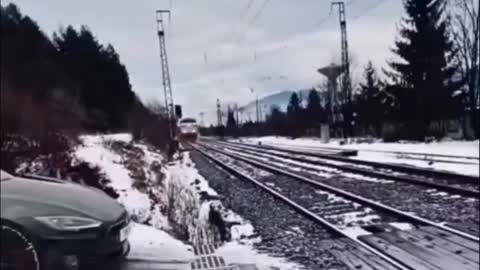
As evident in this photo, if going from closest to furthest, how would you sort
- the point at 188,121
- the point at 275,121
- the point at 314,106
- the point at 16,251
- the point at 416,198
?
the point at 16,251
the point at 188,121
the point at 314,106
the point at 275,121
the point at 416,198

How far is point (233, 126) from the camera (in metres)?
3.58

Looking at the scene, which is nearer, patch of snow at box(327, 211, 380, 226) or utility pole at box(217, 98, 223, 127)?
utility pole at box(217, 98, 223, 127)

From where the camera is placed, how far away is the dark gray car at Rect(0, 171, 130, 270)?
5.76 ft

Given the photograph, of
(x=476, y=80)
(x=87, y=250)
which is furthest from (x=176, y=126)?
(x=476, y=80)

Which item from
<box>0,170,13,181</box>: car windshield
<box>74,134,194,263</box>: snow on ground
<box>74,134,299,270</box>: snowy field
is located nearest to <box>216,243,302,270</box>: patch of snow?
<box>74,134,299,270</box>: snowy field

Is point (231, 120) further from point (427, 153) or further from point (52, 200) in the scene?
point (427, 153)

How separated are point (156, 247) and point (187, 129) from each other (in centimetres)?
140

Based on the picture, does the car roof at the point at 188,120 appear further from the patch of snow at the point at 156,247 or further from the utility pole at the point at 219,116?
the patch of snow at the point at 156,247

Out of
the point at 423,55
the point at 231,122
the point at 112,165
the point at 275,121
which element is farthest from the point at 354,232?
the point at 112,165

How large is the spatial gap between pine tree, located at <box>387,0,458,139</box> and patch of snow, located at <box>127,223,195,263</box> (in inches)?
94.8

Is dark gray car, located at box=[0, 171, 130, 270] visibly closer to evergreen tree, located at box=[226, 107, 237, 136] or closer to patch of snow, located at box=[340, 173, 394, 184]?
evergreen tree, located at box=[226, 107, 237, 136]

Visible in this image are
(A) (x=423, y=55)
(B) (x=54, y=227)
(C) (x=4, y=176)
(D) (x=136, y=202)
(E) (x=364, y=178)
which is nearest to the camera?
(B) (x=54, y=227)

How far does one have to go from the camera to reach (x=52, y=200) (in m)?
2.00

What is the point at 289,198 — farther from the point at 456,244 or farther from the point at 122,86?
the point at 122,86
